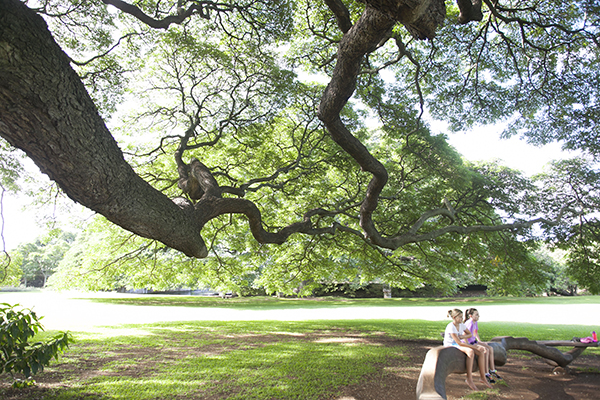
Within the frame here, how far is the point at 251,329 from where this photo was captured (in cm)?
1171

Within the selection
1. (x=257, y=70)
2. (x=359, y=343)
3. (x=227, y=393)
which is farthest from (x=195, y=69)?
(x=359, y=343)

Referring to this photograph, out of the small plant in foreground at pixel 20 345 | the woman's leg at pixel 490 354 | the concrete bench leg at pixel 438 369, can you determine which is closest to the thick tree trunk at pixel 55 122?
the small plant in foreground at pixel 20 345

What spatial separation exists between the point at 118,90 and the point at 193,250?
19.4ft

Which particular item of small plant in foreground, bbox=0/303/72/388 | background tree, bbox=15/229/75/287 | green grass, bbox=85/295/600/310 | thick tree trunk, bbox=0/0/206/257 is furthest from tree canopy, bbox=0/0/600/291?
background tree, bbox=15/229/75/287

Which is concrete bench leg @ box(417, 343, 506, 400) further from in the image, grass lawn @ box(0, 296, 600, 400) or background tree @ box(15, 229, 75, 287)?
background tree @ box(15, 229, 75, 287)

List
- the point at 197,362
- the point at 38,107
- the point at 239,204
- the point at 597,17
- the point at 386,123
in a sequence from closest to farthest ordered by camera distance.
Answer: the point at 38,107, the point at 239,204, the point at 597,17, the point at 197,362, the point at 386,123

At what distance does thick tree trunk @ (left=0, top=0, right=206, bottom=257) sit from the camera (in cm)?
237

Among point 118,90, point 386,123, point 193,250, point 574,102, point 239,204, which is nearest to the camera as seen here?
point 193,250

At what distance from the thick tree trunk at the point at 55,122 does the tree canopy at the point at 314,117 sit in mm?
12

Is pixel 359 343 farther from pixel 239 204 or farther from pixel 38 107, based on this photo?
pixel 38 107

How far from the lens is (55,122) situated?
2545 mm

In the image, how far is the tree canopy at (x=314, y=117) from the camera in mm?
2701

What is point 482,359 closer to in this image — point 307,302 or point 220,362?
point 220,362

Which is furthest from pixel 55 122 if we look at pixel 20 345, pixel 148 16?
pixel 148 16
